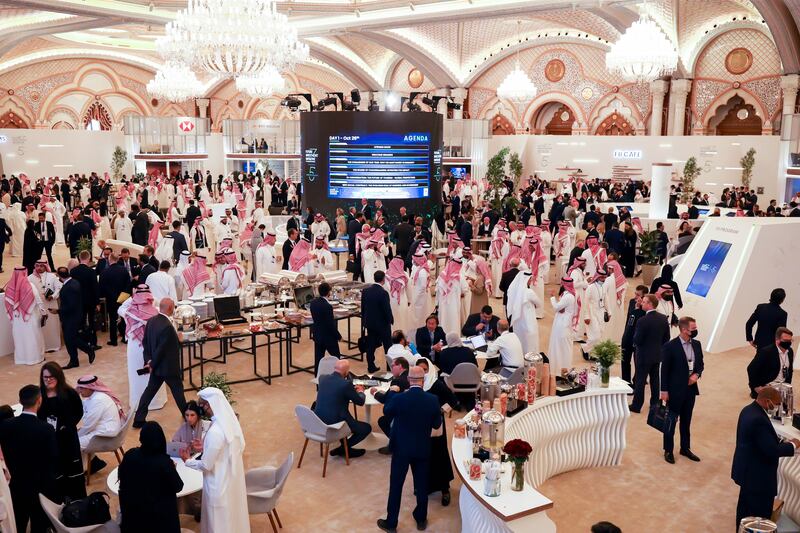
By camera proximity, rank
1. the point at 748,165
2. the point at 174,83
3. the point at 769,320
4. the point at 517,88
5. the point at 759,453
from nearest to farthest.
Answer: the point at 759,453 < the point at 769,320 < the point at 748,165 < the point at 174,83 < the point at 517,88

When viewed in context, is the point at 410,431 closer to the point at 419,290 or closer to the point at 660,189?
the point at 419,290

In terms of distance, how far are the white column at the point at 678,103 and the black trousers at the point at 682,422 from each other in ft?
60.4

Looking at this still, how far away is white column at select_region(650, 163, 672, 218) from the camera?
52.7ft

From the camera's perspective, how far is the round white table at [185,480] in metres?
4.93

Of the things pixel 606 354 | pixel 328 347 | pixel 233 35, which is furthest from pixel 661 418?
pixel 233 35

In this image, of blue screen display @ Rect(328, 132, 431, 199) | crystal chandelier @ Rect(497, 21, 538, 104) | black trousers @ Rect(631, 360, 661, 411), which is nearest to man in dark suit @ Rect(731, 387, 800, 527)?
black trousers @ Rect(631, 360, 661, 411)

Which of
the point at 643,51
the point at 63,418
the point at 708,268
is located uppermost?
the point at 643,51

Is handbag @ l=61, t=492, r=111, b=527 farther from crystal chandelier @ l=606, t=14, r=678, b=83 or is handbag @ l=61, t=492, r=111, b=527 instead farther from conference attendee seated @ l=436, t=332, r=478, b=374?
crystal chandelier @ l=606, t=14, r=678, b=83

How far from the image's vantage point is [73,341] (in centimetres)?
874

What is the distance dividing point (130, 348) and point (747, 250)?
7.73 m

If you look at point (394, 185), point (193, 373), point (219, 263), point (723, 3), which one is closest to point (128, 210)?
point (394, 185)

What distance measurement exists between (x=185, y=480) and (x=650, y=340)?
456cm

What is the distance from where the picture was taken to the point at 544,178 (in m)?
25.2

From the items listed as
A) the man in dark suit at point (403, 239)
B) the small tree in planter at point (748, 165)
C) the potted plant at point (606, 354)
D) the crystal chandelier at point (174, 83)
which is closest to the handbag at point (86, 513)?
the potted plant at point (606, 354)
